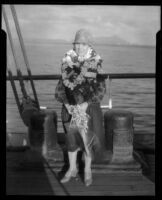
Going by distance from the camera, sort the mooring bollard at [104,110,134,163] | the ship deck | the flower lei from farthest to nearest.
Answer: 1. the mooring bollard at [104,110,134,163]
2. the flower lei
3. the ship deck

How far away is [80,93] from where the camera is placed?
4285mm

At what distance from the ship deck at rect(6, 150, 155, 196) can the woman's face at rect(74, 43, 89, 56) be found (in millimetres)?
1266

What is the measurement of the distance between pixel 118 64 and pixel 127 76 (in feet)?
64.7

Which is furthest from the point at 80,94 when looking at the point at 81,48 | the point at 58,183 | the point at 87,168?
the point at 58,183

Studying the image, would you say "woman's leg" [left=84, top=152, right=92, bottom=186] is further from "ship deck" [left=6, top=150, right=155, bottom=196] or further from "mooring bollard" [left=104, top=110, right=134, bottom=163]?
"mooring bollard" [left=104, top=110, right=134, bottom=163]

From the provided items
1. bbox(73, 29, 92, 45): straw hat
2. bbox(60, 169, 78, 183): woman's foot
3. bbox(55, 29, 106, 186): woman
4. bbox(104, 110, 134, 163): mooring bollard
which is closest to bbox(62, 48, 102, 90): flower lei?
bbox(55, 29, 106, 186): woman

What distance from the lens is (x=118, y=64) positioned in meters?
25.8

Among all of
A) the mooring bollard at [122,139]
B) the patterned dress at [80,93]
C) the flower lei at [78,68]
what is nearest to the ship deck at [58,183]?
the mooring bollard at [122,139]

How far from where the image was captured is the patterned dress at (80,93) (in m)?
4.25

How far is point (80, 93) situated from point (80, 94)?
0.03 ft

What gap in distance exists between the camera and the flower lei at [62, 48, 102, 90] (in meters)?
4.23
